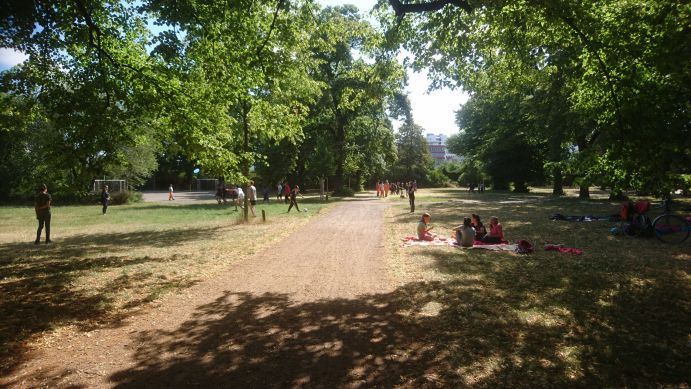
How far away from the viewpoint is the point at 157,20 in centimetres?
969

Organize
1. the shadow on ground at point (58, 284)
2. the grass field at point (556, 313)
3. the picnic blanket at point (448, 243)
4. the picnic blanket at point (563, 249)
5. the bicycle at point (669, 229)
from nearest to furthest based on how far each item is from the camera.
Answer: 1. the grass field at point (556, 313)
2. the shadow on ground at point (58, 284)
3. the picnic blanket at point (563, 249)
4. the picnic blanket at point (448, 243)
5. the bicycle at point (669, 229)

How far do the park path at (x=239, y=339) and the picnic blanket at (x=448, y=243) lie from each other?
146 inches

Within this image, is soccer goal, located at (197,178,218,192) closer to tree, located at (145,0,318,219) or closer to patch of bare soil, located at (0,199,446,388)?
tree, located at (145,0,318,219)

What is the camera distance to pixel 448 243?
1189cm

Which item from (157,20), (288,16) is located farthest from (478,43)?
(157,20)

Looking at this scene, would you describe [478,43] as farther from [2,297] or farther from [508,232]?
[2,297]

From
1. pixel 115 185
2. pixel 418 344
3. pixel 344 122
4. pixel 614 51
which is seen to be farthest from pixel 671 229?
pixel 115 185

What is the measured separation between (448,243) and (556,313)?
19.7 ft

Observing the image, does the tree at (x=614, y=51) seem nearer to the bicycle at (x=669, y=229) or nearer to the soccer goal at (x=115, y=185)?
the bicycle at (x=669, y=229)

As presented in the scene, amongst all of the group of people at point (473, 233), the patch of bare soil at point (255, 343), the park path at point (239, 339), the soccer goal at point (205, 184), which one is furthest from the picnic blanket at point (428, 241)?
the soccer goal at point (205, 184)

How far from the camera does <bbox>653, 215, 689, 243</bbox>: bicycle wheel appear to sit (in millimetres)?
11219

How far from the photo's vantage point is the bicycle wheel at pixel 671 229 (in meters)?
11.2

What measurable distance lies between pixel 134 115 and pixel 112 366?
6.32 meters

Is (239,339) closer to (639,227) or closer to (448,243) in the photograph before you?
(448,243)
